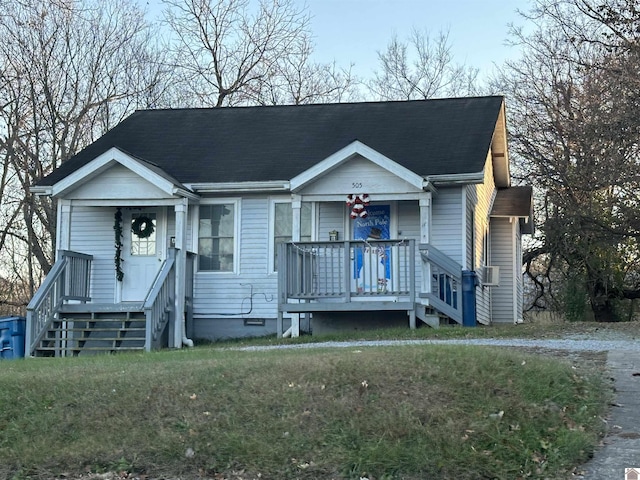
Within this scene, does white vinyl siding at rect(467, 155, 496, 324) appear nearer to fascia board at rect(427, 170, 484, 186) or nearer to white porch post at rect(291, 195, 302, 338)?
fascia board at rect(427, 170, 484, 186)

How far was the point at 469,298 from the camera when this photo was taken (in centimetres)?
1659

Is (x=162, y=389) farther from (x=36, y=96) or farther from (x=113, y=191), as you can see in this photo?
(x=36, y=96)

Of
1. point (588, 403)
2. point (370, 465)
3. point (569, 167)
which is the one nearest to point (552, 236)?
point (569, 167)

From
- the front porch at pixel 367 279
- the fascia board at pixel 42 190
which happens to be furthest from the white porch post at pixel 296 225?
the fascia board at pixel 42 190

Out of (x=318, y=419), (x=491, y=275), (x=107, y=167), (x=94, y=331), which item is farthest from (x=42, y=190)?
(x=318, y=419)

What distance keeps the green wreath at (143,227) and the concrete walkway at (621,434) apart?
36.5ft

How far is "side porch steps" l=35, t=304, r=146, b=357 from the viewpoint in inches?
633

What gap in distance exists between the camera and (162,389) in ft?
27.9

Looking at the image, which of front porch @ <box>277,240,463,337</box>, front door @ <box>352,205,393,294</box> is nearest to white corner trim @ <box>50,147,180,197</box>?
front porch @ <box>277,240,463,337</box>

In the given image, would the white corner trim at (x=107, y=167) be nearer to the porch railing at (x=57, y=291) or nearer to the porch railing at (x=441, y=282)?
the porch railing at (x=57, y=291)

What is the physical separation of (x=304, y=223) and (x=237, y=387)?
32.6 feet

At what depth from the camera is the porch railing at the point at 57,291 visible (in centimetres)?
1611

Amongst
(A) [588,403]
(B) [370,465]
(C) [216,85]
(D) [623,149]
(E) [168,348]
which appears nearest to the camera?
(B) [370,465]

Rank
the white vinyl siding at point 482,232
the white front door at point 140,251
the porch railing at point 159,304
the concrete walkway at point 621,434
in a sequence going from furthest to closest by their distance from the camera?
the white vinyl siding at point 482,232 → the white front door at point 140,251 → the porch railing at point 159,304 → the concrete walkway at point 621,434
